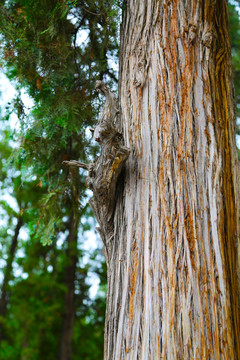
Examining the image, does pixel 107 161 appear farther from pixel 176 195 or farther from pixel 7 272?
pixel 7 272

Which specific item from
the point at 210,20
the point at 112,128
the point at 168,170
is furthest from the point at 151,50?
the point at 168,170

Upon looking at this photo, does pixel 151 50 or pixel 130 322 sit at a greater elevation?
pixel 151 50

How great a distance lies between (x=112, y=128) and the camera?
7.52 feet

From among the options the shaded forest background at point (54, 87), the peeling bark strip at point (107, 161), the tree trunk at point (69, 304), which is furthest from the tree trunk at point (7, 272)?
the peeling bark strip at point (107, 161)

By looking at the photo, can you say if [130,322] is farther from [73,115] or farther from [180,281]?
[73,115]

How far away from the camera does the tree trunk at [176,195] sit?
1.97 m

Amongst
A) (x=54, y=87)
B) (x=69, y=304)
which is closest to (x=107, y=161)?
(x=54, y=87)

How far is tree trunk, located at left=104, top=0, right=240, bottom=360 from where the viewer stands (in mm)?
1967

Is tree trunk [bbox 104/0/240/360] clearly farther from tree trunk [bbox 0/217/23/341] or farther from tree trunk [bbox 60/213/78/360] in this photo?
tree trunk [bbox 0/217/23/341]

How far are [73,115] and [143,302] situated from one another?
6.26 ft

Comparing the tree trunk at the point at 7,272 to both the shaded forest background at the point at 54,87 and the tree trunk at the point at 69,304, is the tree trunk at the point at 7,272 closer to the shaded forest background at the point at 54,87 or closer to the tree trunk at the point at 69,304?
the tree trunk at the point at 69,304

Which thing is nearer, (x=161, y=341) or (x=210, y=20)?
(x=161, y=341)

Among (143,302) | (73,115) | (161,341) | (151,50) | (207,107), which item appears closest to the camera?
(161,341)

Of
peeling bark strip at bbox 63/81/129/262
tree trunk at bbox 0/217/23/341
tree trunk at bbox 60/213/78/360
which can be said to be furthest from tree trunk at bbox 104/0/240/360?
tree trunk at bbox 0/217/23/341
